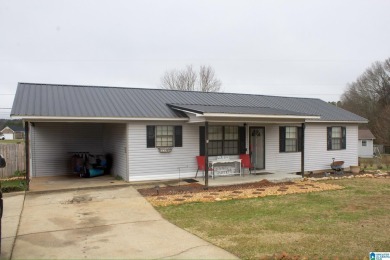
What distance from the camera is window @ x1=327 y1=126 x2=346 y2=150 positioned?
16797 millimetres

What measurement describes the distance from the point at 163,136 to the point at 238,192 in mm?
3862

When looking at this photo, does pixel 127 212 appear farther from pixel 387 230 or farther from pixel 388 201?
pixel 388 201

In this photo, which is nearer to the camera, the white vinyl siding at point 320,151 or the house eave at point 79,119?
the house eave at point 79,119

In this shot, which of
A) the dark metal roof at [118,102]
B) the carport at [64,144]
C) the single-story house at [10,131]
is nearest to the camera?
the dark metal roof at [118,102]

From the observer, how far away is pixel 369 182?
510 inches

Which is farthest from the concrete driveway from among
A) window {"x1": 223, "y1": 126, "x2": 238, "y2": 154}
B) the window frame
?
window {"x1": 223, "y1": 126, "x2": 238, "y2": 154}

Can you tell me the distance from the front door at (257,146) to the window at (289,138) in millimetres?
929

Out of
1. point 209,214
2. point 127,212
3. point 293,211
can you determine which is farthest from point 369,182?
point 127,212

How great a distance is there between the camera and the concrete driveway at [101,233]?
5242 mm

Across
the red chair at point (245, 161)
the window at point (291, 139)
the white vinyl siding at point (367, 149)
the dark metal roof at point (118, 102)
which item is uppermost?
the dark metal roof at point (118, 102)

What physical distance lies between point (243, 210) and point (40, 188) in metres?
7.04

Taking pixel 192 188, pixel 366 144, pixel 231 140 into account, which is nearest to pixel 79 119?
pixel 192 188

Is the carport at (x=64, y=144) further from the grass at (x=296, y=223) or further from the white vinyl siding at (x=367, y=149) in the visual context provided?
the white vinyl siding at (x=367, y=149)

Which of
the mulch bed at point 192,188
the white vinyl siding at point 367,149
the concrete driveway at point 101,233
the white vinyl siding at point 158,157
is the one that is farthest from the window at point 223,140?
the white vinyl siding at point 367,149
